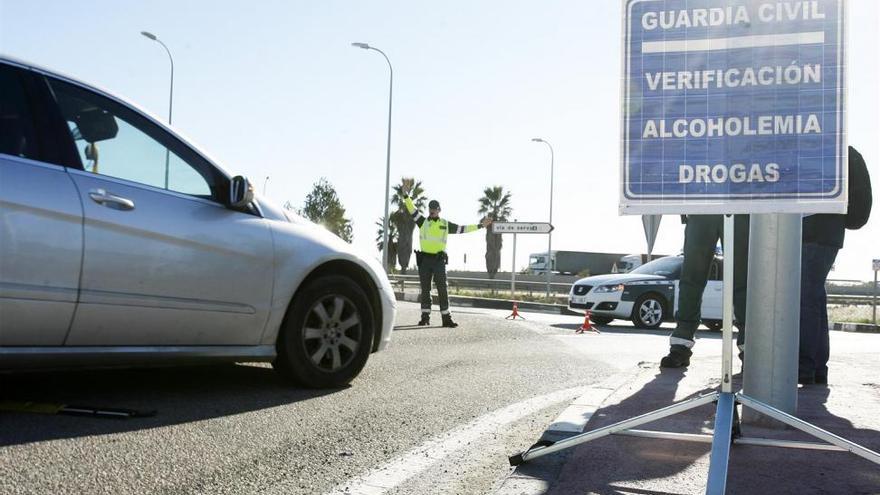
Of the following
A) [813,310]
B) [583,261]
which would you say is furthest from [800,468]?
[583,261]

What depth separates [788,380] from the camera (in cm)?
375

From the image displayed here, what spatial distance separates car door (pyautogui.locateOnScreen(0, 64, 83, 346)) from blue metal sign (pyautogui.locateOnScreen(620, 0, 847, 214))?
8.14ft

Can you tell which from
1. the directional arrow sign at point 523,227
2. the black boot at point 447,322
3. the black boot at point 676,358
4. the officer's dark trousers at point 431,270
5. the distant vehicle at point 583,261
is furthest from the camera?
the distant vehicle at point 583,261

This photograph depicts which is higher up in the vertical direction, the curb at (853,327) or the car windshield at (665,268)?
the car windshield at (665,268)

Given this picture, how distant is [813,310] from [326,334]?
3.22 meters

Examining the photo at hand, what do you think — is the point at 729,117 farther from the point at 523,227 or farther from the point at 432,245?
the point at 523,227

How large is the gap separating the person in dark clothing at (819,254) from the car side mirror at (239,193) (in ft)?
11.6

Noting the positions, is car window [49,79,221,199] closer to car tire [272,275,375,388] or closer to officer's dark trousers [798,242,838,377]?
car tire [272,275,375,388]

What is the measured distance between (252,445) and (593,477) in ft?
4.69

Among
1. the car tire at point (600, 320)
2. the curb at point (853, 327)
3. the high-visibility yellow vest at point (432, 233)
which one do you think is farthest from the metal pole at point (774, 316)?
the curb at point (853, 327)

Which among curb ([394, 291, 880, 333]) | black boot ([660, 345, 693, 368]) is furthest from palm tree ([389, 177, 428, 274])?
black boot ([660, 345, 693, 368])

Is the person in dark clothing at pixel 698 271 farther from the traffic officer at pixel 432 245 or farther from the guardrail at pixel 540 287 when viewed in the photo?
the guardrail at pixel 540 287

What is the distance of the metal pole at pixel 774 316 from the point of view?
3.73 meters

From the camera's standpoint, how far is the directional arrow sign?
21344 mm
